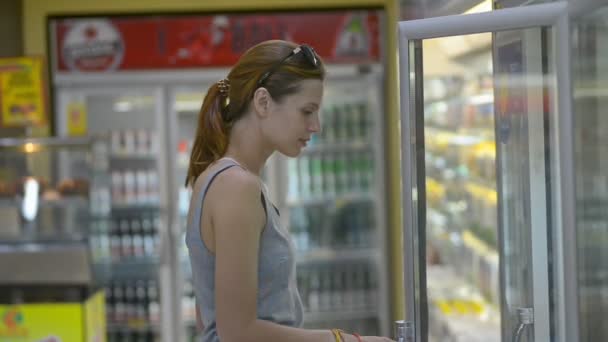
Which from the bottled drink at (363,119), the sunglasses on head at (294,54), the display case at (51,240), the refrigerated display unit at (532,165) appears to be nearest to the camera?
the sunglasses on head at (294,54)

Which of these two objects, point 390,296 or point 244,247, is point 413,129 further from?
point 390,296

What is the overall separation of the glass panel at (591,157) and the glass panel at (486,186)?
0.28ft

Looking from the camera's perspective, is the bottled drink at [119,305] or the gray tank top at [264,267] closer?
the gray tank top at [264,267]

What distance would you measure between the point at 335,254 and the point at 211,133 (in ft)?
16.5

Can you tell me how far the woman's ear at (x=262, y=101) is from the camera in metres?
1.95

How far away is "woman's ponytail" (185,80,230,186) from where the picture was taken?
2.03m

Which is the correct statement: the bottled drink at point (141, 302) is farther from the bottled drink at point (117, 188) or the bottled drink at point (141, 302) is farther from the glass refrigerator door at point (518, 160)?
the glass refrigerator door at point (518, 160)

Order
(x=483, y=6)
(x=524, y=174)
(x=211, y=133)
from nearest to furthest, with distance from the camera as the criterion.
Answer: (x=211, y=133) < (x=524, y=174) < (x=483, y=6)

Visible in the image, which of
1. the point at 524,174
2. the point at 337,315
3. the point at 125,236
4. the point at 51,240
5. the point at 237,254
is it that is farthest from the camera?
the point at 337,315

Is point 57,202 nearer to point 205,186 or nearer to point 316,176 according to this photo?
point 316,176

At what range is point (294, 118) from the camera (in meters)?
1.96

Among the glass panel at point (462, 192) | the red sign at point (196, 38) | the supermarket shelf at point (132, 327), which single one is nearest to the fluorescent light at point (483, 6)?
the glass panel at point (462, 192)

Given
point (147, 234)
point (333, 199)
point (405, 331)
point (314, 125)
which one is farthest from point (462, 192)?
point (314, 125)

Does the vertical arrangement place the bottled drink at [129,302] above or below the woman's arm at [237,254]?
below
